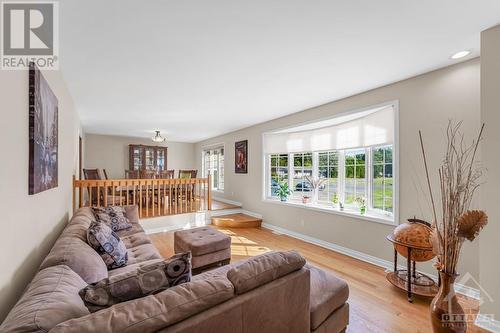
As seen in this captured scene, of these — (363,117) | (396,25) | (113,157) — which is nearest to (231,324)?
(396,25)

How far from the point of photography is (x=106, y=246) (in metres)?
1.97

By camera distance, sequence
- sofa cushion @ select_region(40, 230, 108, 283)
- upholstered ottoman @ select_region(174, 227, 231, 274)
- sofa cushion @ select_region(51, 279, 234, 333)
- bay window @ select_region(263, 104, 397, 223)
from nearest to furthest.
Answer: sofa cushion @ select_region(51, 279, 234, 333)
sofa cushion @ select_region(40, 230, 108, 283)
upholstered ottoman @ select_region(174, 227, 231, 274)
bay window @ select_region(263, 104, 397, 223)

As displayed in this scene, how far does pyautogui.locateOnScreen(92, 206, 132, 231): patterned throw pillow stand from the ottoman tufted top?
732 millimetres

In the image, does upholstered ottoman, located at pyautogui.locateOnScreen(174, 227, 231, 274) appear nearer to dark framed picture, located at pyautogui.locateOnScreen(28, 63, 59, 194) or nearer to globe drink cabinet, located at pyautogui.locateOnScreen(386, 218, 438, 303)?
dark framed picture, located at pyautogui.locateOnScreen(28, 63, 59, 194)

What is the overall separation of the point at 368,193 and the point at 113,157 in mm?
7974

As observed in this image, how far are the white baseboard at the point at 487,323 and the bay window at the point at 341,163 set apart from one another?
1249mm

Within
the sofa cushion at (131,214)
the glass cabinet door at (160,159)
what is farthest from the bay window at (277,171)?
the glass cabinet door at (160,159)

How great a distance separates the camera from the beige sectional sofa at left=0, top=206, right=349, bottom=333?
2.65ft

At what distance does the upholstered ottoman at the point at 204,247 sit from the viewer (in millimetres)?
2795

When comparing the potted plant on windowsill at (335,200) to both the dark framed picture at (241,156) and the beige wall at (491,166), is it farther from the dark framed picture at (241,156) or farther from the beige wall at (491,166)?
the dark framed picture at (241,156)

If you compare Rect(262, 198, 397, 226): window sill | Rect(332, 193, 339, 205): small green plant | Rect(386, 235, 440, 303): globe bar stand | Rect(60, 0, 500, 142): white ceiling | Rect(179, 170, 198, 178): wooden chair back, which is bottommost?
Rect(386, 235, 440, 303): globe bar stand

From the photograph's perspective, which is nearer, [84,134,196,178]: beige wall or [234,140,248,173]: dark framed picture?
[234,140,248,173]: dark framed picture

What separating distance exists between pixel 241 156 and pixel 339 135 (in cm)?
288

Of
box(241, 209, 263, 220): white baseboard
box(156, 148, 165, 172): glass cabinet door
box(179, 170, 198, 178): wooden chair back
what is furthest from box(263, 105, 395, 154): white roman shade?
box(156, 148, 165, 172): glass cabinet door
